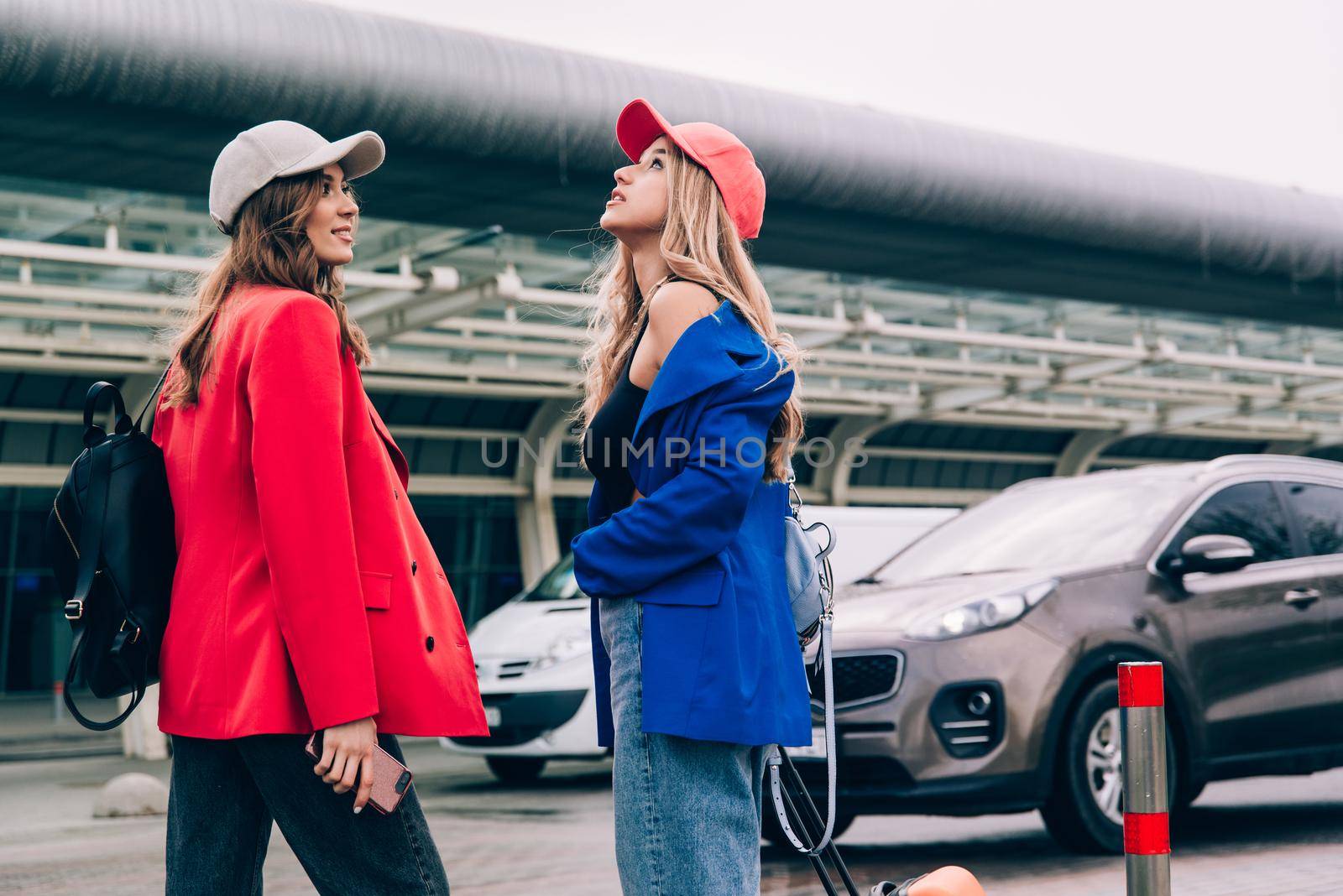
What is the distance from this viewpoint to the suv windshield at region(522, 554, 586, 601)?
1119 centimetres

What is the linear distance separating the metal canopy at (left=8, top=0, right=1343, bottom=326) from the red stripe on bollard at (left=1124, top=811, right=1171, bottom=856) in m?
8.82

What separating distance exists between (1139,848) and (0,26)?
8866 millimetres

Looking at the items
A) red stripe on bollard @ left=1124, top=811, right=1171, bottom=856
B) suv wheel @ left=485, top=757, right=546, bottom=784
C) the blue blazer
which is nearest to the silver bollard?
red stripe on bollard @ left=1124, top=811, right=1171, bottom=856

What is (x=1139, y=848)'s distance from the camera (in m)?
3.19

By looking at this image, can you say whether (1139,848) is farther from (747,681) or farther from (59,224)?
(59,224)

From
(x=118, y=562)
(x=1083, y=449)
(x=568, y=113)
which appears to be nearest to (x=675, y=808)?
(x=118, y=562)

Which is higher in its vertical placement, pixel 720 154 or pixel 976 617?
pixel 720 154

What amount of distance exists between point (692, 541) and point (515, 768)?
8647 mm

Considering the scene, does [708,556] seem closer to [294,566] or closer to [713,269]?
[713,269]

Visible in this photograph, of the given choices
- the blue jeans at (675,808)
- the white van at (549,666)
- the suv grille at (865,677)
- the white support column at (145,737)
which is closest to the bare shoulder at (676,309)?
the blue jeans at (675,808)

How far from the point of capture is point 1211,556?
21.4 feet

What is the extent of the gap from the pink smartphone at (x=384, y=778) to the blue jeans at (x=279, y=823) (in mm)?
39

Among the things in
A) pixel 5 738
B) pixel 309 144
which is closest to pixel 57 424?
pixel 5 738

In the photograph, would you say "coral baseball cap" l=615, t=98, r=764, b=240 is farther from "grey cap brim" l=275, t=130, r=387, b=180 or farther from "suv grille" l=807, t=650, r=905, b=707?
"suv grille" l=807, t=650, r=905, b=707
